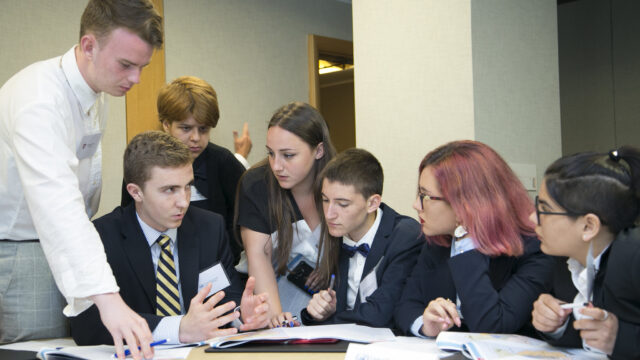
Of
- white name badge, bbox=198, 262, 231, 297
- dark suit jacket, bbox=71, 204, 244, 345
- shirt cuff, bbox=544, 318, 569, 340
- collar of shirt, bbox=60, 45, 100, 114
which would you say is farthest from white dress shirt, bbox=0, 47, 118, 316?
shirt cuff, bbox=544, 318, 569, 340

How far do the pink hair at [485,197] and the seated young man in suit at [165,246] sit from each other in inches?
25.2

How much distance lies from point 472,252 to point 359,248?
0.51m

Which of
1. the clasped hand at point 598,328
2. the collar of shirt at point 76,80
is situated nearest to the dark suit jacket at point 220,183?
the collar of shirt at point 76,80

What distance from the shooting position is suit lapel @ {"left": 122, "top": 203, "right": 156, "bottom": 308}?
193 centimetres

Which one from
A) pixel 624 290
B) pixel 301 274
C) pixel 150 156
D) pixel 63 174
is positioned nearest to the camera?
pixel 624 290

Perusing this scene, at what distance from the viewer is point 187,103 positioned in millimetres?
2703

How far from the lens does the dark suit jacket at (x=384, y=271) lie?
191 cm

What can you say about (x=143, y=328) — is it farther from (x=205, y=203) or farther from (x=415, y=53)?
(x=415, y=53)

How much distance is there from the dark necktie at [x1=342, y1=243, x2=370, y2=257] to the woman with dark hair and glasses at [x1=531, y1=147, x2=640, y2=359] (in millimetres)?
707

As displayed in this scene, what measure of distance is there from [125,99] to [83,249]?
2259 mm

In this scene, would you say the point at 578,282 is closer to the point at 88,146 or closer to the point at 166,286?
the point at 166,286

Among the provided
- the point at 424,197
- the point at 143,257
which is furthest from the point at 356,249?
the point at 143,257

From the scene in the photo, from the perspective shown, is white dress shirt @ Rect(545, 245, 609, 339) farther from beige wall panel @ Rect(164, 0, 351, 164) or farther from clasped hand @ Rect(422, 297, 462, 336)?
beige wall panel @ Rect(164, 0, 351, 164)

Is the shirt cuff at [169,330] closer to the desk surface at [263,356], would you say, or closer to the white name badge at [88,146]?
the desk surface at [263,356]
